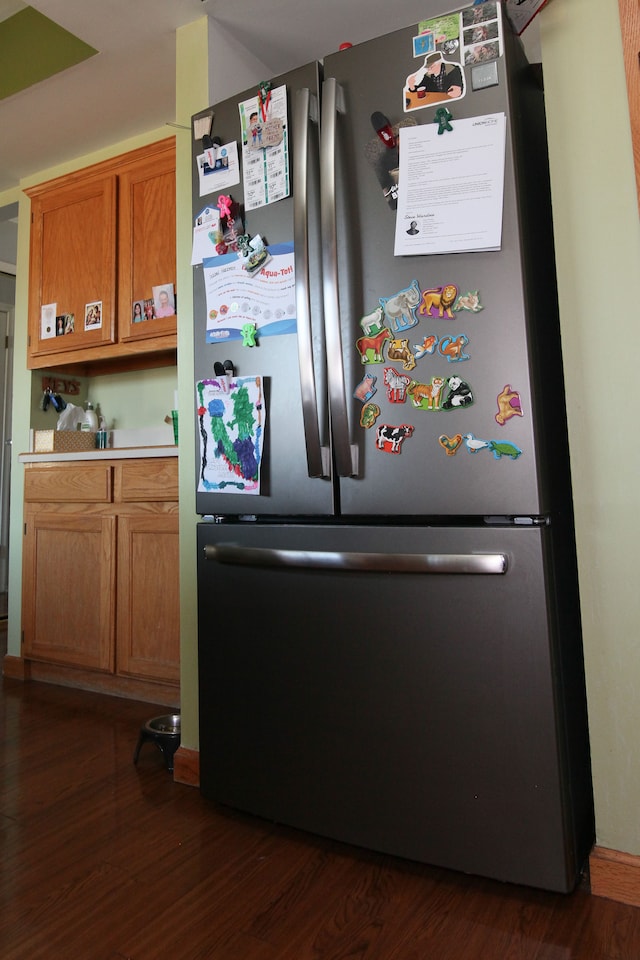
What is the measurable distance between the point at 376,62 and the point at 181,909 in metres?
1.80

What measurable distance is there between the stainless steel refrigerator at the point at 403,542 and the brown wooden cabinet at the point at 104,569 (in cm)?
91

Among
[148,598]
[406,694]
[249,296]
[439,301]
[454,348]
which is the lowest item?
[406,694]

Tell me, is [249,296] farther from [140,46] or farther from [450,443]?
[140,46]

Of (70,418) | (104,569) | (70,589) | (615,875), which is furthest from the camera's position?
(70,418)

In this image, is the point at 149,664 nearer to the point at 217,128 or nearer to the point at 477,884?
the point at 477,884

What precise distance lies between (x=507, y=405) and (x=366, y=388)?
302 millimetres

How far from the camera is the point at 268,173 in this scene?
149 cm

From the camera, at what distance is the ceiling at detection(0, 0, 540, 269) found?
180cm

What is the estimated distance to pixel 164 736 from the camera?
1.79 metres

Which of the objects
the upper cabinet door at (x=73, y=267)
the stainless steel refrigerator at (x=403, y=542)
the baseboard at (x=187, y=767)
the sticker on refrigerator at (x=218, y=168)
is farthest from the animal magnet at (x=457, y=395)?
the upper cabinet door at (x=73, y=267)

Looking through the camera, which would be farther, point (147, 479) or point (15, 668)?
point (15, 668)

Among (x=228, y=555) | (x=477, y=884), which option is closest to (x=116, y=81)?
(x=228, y=555)

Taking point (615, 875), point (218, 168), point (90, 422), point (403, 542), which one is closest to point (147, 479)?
point (90, 422)

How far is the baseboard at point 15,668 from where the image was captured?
2.81 meters
